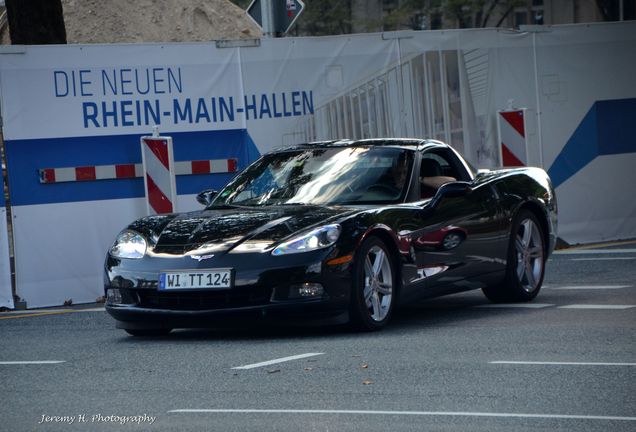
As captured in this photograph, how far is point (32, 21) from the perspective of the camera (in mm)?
16219

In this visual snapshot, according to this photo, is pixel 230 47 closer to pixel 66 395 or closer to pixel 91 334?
pixel 91 334

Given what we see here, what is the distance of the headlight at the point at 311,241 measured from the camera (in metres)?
8.78

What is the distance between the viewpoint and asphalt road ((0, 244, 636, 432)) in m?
6.06

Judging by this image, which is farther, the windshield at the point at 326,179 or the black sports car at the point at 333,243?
the windshield at the point at 326,179

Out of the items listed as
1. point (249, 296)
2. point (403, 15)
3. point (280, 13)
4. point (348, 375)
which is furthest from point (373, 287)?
point (403, 15)

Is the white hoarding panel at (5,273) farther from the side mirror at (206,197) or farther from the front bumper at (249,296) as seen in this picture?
the front bumper at (249,296)

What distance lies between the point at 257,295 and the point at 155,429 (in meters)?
2.92

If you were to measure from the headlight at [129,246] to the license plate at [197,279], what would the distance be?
0.34 meters

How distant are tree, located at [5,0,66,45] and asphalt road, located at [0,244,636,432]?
636cm

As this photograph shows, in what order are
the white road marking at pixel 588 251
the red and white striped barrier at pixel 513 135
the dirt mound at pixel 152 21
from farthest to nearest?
the dirt mound at pixel 152 21
the red and white striped barrier at pixel 513 135
the white road marking at pixel 588 251

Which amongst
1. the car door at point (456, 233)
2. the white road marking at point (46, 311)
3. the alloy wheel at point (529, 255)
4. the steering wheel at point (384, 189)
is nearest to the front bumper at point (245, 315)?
the car door at point (456, 233)

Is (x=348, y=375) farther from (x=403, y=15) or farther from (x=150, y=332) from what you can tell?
(x=403, y=15)

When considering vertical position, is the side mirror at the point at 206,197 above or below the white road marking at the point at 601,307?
above

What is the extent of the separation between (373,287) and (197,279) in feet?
3.92
